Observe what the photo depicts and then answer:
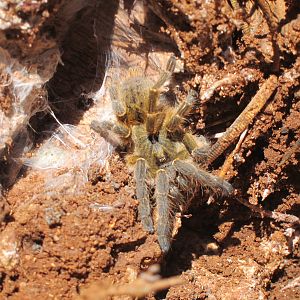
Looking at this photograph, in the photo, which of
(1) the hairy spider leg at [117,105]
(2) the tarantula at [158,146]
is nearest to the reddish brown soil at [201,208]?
(2) the tarantula at [158,146]

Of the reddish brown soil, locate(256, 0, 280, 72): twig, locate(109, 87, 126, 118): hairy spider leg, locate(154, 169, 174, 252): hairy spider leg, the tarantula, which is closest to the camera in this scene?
the reddish brown soil

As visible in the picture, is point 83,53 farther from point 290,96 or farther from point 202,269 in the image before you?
point 202,269

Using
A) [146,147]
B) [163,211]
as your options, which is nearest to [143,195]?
[163,211]

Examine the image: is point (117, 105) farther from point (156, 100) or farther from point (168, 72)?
point (168, 72)

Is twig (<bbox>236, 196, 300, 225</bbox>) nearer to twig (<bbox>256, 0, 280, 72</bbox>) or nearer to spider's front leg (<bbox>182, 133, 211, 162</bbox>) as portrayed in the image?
spider's front leg (<bbox>182, 133, 211, 162</bbox>)

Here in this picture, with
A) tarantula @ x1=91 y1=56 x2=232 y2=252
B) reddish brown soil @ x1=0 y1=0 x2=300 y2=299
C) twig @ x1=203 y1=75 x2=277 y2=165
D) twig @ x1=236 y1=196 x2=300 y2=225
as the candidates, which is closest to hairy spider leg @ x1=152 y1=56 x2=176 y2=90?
tarantula @ x1=91 y1=56 x2=232 y2=252

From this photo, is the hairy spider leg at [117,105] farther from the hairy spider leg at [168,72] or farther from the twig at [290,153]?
the twig at [290,153]
